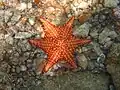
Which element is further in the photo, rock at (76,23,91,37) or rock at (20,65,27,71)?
rock at (76,23,91,37)

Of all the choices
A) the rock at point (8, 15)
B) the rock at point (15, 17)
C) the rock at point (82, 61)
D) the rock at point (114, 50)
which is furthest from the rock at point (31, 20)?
the rock at point (114, 50)

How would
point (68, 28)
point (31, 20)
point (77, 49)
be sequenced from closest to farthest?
point (68, 28), point (77, 49), point (31, 20)

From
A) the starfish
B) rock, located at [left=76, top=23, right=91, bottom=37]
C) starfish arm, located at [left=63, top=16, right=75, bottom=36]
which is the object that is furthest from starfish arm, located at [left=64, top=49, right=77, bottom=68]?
rock, located at [left=76, top=23, right=91, bottom=37]

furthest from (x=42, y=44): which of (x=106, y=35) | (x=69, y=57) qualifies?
(x=106, y=35)

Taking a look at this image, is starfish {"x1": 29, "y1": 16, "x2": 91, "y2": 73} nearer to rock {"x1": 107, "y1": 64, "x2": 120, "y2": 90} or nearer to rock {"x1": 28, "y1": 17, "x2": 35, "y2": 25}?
rock {"x1": 28, "y1": 17, "x2": 35, "y2": 25}

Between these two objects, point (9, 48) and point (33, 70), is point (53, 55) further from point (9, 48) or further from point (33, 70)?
point (9, 48)

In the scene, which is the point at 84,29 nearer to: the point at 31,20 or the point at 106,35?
the point at 106,35
